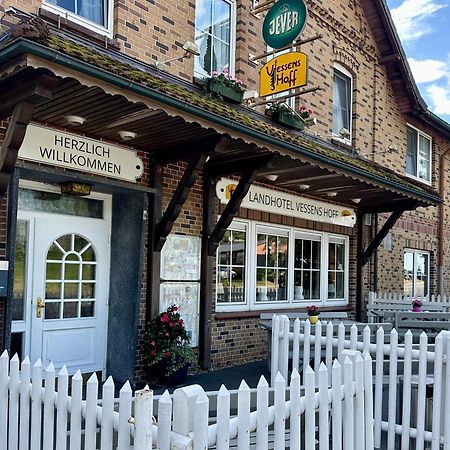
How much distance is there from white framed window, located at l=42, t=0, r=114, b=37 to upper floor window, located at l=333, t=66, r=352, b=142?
5.75 meters

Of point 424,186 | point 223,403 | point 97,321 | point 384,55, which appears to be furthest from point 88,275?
point 424,186

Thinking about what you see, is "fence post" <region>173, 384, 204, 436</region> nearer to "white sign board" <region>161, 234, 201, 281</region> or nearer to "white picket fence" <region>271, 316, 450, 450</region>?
"white picket fence" <region>271, 316, 450, 450</region>

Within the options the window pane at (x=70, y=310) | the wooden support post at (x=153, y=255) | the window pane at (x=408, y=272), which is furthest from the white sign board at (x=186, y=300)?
the window pane at (x=408, y=272)

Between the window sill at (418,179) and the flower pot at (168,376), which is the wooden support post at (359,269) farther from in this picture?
the flower pot at (168,376)

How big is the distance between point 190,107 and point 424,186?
10.5 m

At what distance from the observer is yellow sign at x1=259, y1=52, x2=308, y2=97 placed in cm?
759

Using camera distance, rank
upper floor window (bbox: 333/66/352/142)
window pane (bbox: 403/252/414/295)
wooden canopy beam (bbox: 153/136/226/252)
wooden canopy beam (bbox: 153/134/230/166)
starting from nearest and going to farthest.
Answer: wooden canopy beam (bbox: 153/134/230/166)
wooden canopy beam (bbox: 153/136/226/252)
upper floor window (bbox: 333/66/352/142)
window pane (bbox: 403/252/414/295)

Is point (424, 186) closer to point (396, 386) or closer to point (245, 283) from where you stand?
point (245, 283)

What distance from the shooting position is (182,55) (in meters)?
7.48

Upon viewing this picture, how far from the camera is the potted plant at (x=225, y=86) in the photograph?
7664mm

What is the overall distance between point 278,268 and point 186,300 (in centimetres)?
252

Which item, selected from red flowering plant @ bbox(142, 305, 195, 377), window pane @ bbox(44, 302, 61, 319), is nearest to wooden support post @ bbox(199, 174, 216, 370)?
red flowering plant @ bbox(142, 305, 195, 377)

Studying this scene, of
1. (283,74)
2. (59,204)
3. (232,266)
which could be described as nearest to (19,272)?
(59,204)

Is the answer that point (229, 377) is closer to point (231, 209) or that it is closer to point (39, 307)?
point (231, 209)
